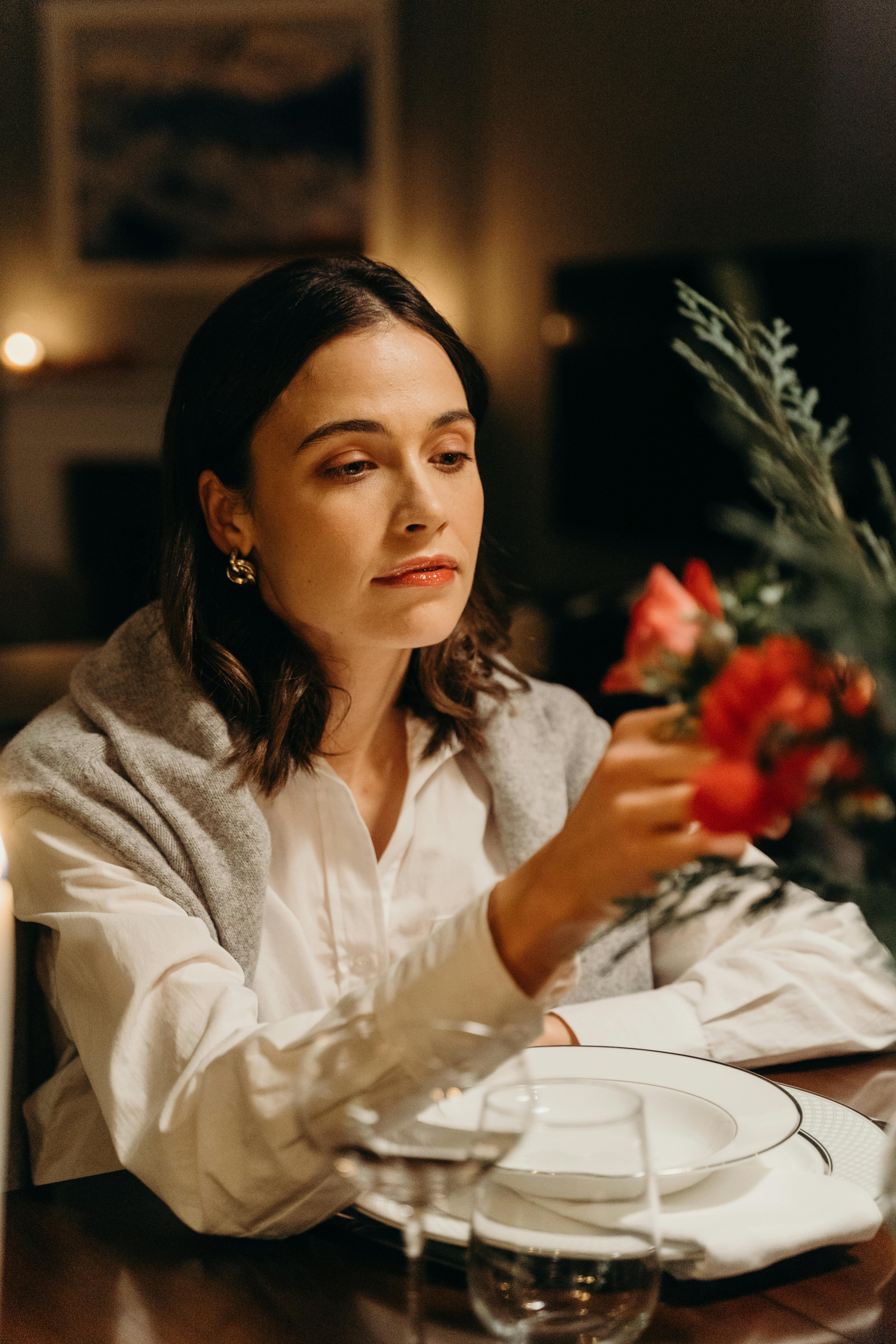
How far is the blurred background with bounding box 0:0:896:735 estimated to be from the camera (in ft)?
11.1

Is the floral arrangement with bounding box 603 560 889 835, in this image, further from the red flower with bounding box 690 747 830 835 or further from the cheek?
the cheek

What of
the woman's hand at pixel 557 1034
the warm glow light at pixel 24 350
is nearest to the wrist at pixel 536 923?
the woman's hand at pixel 557 1034

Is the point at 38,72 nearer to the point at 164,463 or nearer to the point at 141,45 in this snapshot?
the point at 141,45

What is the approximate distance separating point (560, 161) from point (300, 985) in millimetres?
3250

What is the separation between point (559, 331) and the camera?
12.5 ft

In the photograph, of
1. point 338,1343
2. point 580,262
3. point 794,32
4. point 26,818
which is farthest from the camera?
point 580,262

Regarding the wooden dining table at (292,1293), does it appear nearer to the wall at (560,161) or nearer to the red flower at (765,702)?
the red flower at (765,702)

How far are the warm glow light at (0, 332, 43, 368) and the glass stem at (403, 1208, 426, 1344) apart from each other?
11.1 feet

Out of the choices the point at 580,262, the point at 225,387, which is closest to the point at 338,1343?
the point at 225,387

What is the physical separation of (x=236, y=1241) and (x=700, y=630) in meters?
0.49

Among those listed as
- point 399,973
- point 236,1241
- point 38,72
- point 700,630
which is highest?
point 38,72

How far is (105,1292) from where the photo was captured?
0.72 metres

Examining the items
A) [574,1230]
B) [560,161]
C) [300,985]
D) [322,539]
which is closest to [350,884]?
[300,985]

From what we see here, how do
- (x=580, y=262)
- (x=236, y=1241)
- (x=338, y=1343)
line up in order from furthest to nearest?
(x=580, y=262) → (x=236, y=1241) → (x=338, y=1343)
